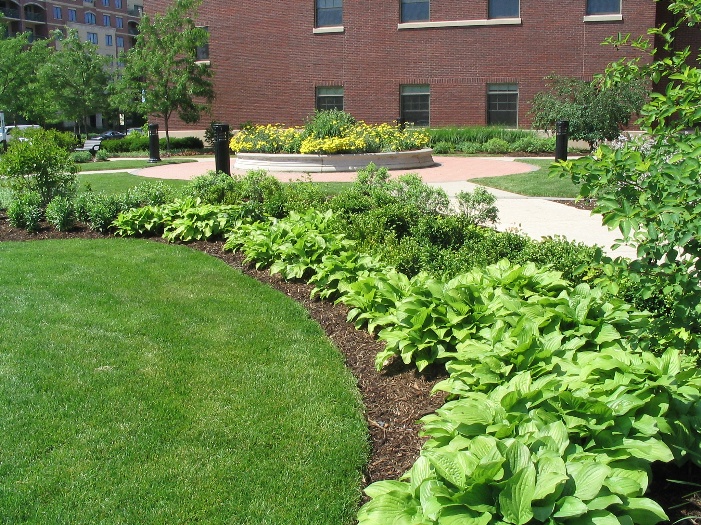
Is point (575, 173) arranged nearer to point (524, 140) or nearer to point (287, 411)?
point (287, 411)

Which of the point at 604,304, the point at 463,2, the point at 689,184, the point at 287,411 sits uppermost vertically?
the point at 463,2

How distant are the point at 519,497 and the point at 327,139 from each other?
15.8 m

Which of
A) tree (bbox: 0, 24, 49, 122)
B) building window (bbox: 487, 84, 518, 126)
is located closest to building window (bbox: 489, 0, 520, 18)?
building window (bbox: 487, 84, 518, 126)

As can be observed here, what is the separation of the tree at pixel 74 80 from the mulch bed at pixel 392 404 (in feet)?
129

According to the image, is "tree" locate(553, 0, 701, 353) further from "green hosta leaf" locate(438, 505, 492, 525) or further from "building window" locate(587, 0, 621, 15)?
"building window" locate(587, 0, 621, 15)

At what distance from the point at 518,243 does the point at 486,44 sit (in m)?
24.4

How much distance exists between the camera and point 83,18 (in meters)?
85.0

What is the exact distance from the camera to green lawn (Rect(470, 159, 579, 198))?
13.6 m

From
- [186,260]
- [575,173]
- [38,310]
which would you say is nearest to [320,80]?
[186,260]

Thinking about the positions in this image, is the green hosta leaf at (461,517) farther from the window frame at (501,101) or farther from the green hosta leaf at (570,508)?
the window frame at (501,101)

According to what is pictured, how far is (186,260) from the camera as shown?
8289 mm

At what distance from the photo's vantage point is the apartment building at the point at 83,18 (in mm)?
76875

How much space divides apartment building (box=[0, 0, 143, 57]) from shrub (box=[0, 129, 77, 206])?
66.8 meters

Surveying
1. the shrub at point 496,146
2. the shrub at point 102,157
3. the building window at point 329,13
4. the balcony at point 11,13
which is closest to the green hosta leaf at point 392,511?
the shrub at point 496,146
